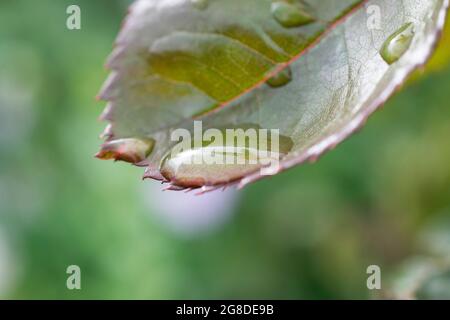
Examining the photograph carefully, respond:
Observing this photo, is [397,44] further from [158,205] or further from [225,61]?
[158,205]

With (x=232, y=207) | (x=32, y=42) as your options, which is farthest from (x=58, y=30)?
(x=232, y=207)

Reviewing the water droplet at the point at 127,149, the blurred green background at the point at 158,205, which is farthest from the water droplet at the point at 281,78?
the blurred green background at the point at 158,205

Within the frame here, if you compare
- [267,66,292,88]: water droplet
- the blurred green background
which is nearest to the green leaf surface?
[267,66,292,88]: water droplet

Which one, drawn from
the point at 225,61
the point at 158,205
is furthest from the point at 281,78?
the point at 158,205

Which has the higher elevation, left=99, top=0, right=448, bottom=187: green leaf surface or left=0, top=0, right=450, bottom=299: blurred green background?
left=0, top=0, right=450, bottom=299: blurred green background

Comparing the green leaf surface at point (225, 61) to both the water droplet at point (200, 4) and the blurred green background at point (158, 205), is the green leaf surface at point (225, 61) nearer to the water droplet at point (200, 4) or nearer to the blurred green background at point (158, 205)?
the water droplet at point (200, 4)

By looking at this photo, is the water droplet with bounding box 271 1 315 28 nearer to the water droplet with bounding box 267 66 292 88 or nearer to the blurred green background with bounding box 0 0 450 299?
the water droplet with bounding box 267 66 292 88

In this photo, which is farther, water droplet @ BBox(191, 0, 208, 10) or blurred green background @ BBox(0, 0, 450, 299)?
blurred green background @ BBox(0, 0, 450, 299)
